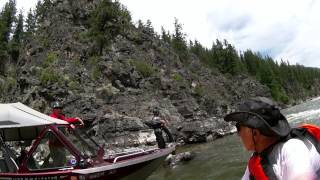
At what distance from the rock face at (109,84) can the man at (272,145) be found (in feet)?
103

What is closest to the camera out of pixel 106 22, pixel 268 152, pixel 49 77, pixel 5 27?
pixel 268 152

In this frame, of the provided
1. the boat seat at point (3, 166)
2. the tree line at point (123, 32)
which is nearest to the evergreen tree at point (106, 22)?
the tree line at point (123, 32)

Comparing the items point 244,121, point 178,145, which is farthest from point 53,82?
point 244,121

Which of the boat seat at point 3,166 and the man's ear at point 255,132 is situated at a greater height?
the man's ear at point 255,132

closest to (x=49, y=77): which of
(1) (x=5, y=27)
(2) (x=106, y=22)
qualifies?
(2) (x=106, y=22)

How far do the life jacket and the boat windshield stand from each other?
7.52m

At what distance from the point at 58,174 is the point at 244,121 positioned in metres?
6.79

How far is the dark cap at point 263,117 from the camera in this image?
275 centimetres

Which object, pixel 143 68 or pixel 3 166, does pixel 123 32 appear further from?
pixel 3 166

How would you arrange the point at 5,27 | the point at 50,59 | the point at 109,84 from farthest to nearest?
the point at 5,27 → the point at 50,59 → the point at 109,84

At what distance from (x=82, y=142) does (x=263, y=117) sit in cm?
819

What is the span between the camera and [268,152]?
2.76 metres

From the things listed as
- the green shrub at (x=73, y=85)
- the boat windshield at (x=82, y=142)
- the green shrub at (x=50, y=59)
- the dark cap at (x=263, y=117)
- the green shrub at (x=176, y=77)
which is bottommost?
the boat windshield at (x=82, y=142)

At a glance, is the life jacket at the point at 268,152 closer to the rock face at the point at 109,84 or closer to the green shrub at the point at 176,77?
the rock face at the point at 109,84
